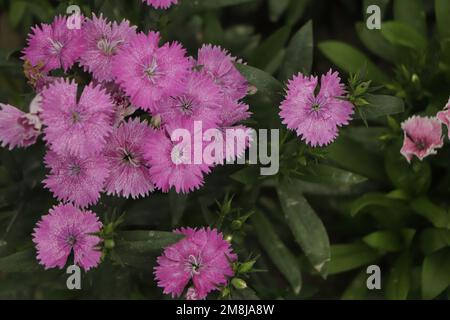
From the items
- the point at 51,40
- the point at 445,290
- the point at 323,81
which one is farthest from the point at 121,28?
the point at 445,290

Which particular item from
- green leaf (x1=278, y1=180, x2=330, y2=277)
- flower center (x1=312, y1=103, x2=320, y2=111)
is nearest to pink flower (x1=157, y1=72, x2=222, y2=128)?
flower center (x1=312, y1=103, x2=320, y2=111)

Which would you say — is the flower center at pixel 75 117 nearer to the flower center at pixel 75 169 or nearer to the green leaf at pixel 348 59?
the flower center at pixel 75 169

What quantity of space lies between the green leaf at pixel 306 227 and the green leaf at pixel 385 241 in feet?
0.73

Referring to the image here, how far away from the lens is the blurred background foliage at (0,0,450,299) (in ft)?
5.49

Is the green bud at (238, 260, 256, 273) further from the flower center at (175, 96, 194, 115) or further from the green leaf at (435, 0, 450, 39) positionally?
the green leaf at (435, 0, 450, 39)

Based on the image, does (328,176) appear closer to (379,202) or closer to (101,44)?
(379,202)

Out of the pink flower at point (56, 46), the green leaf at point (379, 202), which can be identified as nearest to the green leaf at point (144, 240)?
the pink flower at point (56, 46)

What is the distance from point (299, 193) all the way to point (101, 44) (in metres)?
0.80

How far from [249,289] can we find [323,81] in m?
0.73

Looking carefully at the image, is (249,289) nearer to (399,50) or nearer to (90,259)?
(90,259)

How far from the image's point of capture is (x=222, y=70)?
1.56 meters

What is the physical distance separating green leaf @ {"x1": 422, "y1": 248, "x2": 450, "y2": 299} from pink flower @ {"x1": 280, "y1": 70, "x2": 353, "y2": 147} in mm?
714

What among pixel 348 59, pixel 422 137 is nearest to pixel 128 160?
pixel 422 137

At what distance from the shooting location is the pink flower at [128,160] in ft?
4.66
